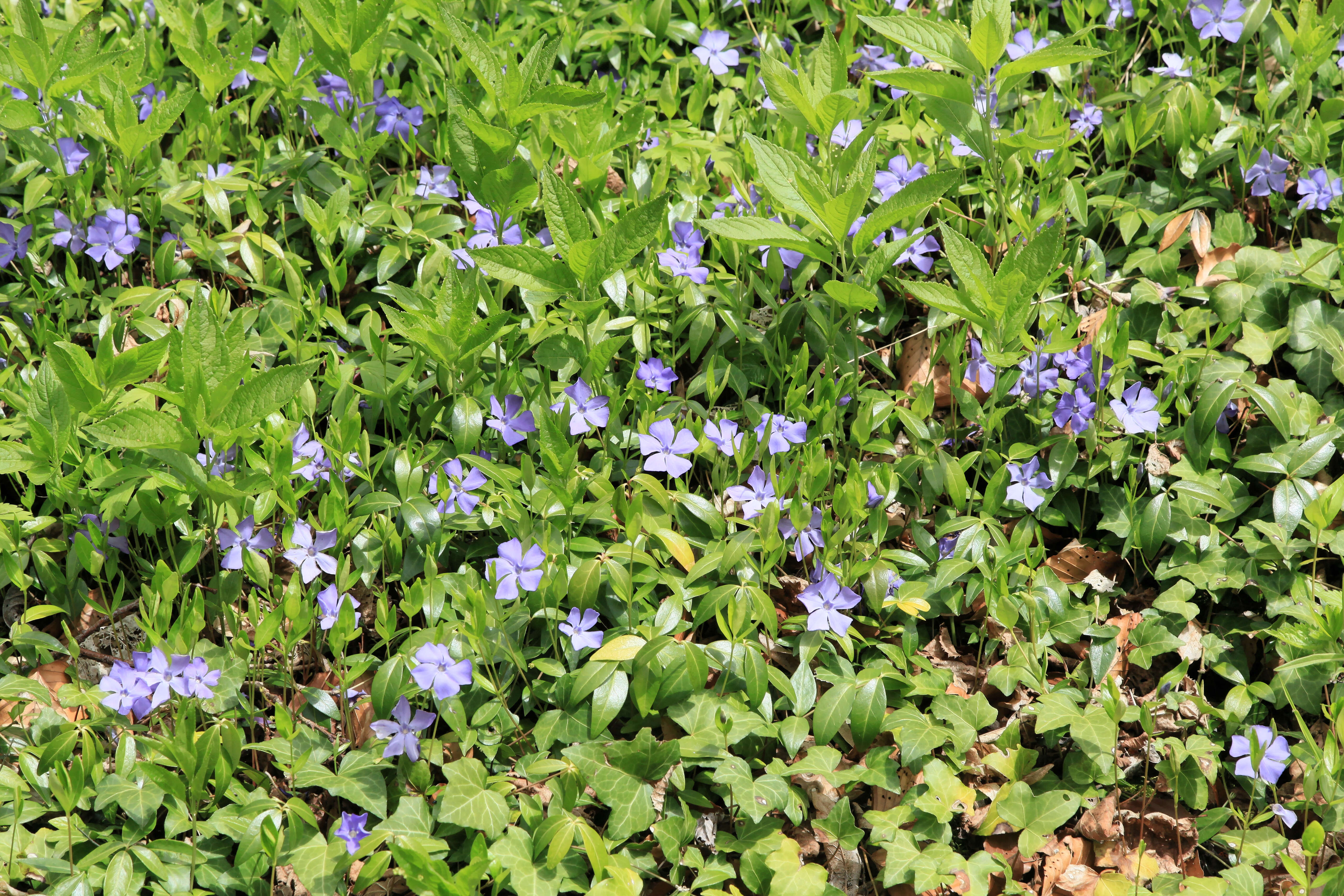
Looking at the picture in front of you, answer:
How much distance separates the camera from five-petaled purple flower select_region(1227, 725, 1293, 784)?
7.51 feet

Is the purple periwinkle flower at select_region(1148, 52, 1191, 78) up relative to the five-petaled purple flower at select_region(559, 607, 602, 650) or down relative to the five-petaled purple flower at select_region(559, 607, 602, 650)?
up

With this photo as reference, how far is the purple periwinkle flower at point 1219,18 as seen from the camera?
3633mm

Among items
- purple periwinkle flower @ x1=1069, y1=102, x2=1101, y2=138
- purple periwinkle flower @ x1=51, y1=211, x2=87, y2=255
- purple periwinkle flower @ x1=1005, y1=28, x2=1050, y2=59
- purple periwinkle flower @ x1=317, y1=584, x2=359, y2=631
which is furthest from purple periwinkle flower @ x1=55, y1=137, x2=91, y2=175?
purple periwinkle flower @ x1=1069, y1=102, x2=1101, y2=138

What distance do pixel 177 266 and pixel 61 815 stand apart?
1.60 m

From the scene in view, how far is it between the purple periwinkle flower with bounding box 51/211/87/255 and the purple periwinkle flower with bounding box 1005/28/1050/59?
9.67 feet

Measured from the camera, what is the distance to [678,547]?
2.54m

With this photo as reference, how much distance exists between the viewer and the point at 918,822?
2.33 metres

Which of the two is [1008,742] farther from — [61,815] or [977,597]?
[61,815]

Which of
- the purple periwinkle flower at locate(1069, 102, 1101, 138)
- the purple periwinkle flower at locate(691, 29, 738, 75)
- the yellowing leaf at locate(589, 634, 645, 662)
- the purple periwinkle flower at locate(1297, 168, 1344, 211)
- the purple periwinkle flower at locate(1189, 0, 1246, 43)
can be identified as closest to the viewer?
the yellowing leaf at locate(589, 634, 645, 662)

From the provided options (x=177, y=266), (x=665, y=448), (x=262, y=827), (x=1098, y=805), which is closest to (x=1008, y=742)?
(x=1098, y=805)

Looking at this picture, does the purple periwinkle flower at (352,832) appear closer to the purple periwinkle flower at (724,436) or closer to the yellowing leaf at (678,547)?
the yellowing leaf at (678,547)

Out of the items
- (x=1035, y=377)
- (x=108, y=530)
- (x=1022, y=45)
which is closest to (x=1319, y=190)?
(x=1022, y=45)

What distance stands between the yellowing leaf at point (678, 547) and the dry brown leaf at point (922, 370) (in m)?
0.89

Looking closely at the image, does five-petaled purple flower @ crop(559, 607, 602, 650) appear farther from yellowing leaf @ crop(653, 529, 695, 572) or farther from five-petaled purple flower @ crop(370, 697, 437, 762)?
five-petaled purple flower @ crop(370, 697, 437, 762)
